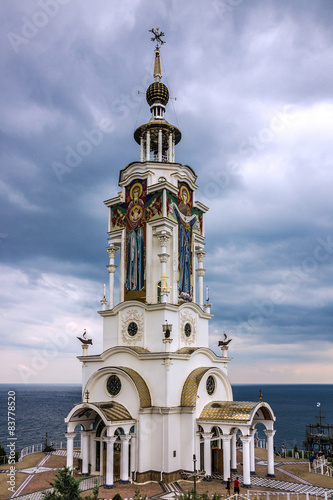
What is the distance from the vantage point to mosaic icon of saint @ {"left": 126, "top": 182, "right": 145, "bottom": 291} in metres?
26.9

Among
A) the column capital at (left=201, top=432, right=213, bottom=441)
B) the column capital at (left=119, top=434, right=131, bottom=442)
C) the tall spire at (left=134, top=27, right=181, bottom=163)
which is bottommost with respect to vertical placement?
the column capital at (left=201, top=432, right=213, bottom=441)

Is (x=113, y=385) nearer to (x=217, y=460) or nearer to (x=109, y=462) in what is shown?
(x=109, y=462)

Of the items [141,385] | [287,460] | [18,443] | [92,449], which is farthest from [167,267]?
[18,443]

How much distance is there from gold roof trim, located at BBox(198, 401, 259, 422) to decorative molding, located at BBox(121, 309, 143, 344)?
549 cm

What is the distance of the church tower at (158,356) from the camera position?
22.3 meters

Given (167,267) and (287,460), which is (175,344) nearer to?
(167,267)

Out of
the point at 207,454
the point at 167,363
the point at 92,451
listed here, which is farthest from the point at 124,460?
the point at 167,363

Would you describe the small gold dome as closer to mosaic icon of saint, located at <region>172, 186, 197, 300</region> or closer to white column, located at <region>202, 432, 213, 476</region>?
mosaic icon of saint, located at <region>172, 186, 197, 300</region>

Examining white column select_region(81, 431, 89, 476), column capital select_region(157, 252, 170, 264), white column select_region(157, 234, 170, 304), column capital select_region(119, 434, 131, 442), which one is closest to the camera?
column capital select_region(119, 434, 131, 442)

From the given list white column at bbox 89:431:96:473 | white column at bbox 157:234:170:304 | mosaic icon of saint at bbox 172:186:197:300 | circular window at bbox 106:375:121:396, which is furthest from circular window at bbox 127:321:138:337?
white column at bbox 89:431:96:473

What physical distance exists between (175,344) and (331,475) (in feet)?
36.9

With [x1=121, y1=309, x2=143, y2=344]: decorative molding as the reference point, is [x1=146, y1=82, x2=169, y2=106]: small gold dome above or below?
above

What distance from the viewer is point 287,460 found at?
2803cm

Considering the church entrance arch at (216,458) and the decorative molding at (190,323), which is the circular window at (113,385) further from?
the church entrance arch at (216,458)
